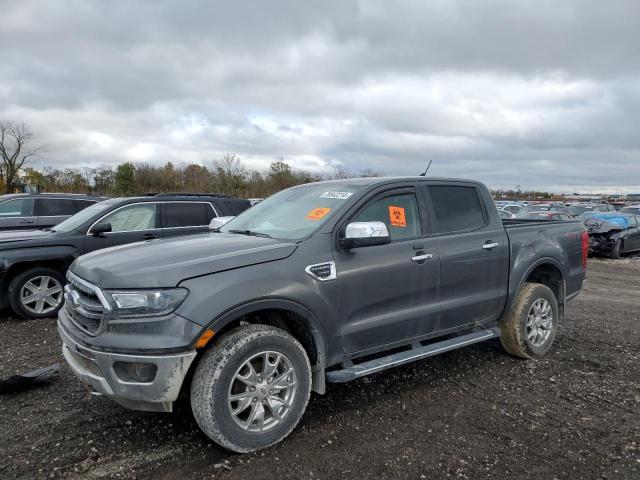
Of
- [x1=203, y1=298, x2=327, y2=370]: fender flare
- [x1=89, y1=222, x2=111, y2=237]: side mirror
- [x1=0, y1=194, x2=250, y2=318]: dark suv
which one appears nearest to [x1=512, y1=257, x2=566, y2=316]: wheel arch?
[x1=203, y1=298, x2=327, y2=370]: fender flare

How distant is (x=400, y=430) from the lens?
3512mm

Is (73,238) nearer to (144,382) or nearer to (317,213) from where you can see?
(317,213)

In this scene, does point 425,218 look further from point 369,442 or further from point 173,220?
point 173,220

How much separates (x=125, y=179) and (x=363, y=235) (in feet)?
229

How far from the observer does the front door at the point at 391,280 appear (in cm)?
359

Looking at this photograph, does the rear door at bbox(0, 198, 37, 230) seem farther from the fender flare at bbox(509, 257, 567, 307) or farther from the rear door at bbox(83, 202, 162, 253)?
the fender flare at bbox(509, 257, 567, 307)

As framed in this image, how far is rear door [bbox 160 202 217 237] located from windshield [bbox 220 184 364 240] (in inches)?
134

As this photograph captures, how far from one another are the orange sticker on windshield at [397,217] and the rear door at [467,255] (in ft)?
1.09

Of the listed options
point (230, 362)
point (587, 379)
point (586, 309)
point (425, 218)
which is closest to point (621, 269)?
point (586, 309)

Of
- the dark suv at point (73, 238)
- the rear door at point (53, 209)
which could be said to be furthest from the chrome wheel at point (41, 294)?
the rear door at point (53, 209)

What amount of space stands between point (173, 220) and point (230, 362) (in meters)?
5.21

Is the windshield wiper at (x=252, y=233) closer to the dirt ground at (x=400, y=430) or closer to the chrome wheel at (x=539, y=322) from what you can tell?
the dirt ground at (x=400, y=430)

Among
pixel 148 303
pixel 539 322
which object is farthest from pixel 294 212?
pixel 539 322

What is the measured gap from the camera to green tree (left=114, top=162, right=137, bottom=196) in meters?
65.8
